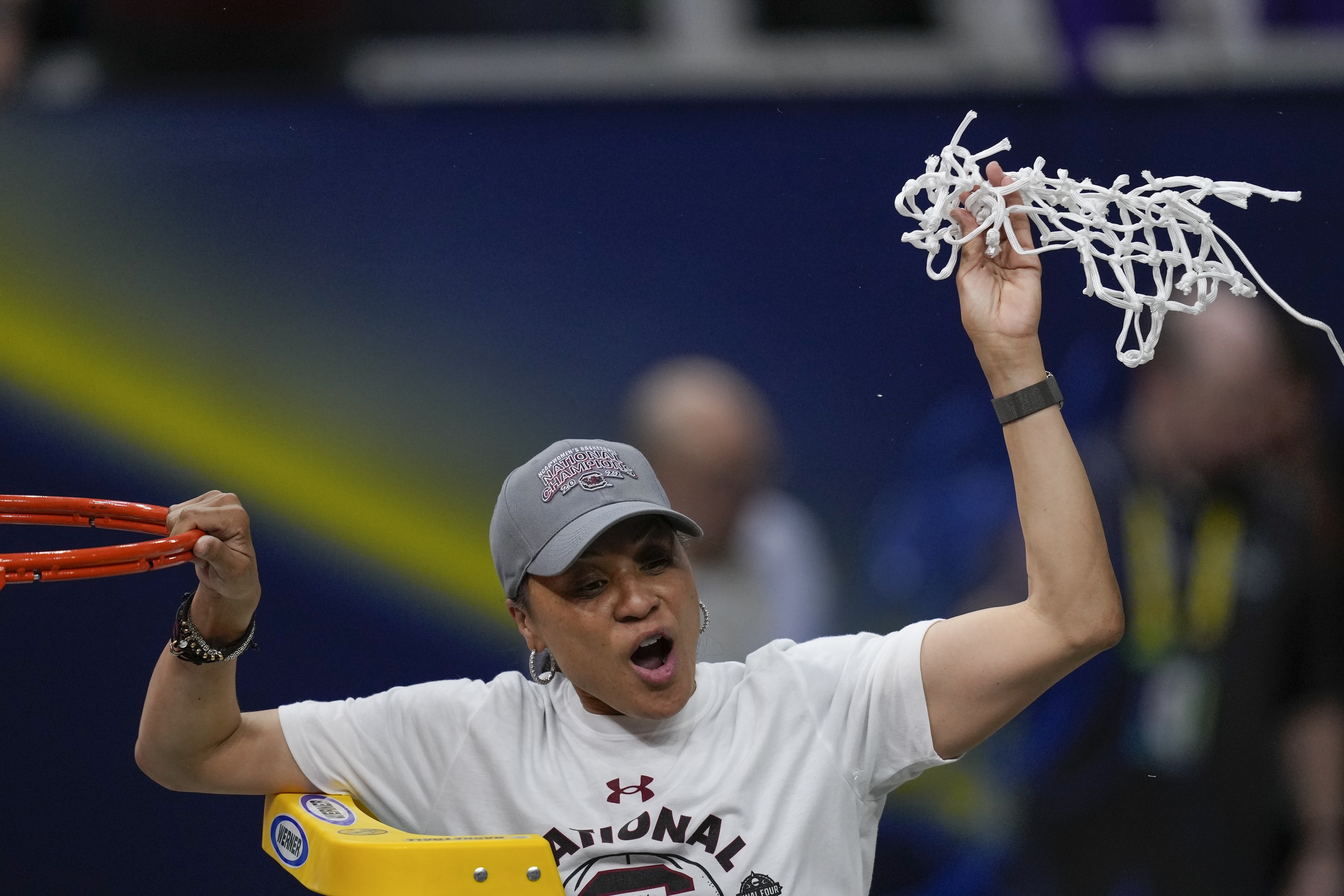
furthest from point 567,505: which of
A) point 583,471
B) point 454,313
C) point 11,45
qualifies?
point 11,45

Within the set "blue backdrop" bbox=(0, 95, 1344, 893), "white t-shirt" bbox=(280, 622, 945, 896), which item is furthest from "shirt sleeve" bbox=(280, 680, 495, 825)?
"blue backdrop" bbox=(0, 95, 1344, 893)

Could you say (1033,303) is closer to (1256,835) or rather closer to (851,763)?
(851,763)

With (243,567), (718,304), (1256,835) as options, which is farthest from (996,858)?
(243,567)

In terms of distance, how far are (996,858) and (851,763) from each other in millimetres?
1251

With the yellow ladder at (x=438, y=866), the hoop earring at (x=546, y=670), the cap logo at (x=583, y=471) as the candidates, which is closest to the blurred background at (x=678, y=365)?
the hoop earring at (x=546, y=670)

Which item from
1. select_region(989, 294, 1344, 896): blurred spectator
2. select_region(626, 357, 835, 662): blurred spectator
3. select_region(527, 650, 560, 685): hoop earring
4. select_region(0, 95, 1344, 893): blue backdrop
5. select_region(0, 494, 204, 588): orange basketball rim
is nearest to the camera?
select_region(0, 494, 204, 588): orange basketball rim

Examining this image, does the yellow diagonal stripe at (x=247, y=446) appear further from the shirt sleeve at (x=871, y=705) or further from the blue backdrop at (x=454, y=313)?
the shirt sleeve at (x=871, y=705)

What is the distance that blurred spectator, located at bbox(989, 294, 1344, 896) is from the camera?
2.50 meters

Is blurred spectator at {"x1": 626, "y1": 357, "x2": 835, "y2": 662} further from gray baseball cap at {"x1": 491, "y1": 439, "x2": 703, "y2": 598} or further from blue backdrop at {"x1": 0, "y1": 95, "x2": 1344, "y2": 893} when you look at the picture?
gray baseball cap at {"x1": 491, "y1": 439, "x2": 703, "y2": 598}

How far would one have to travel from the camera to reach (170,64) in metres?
2.18

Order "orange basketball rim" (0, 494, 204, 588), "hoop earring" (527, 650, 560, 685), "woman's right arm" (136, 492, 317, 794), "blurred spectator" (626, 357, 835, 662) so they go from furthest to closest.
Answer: "blurred spectator" (626, 357, 835, 662) → "hoop earring" (527, 650, 560, 685) → "woman's right arm" (136, 492, 317, 794) → "orange basketball rim" (0, 494, 204, 588)

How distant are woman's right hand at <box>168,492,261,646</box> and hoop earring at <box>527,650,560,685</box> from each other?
30cm

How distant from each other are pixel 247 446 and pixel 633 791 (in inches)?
41.8

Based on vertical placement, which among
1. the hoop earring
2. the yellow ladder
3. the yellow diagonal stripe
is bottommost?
the yellow ladder
